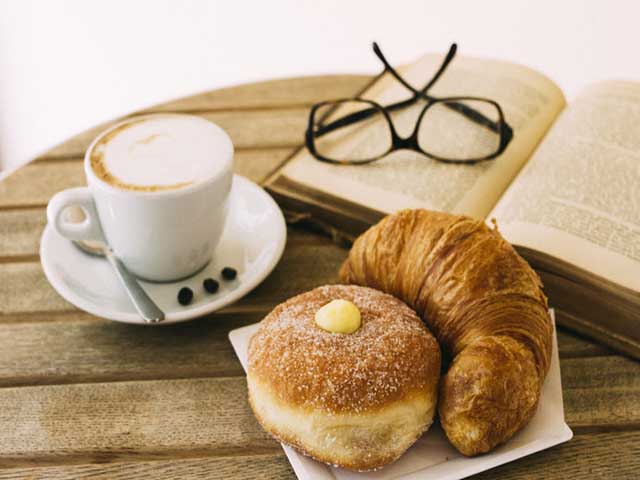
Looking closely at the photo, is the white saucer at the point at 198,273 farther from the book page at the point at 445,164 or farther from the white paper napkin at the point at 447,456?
the white paper napkin at the point at 447,456

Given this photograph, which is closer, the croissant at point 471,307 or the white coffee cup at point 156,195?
the croissant at point 471,307

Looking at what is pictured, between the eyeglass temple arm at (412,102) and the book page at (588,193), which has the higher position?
the book page at (588,193)

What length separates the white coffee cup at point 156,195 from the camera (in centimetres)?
85

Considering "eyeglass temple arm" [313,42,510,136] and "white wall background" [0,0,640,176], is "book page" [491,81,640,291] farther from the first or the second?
"white wall background" [0,0,640,176]

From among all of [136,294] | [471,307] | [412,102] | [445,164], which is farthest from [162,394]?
[412,102]

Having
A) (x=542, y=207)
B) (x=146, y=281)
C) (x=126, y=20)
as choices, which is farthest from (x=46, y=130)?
(x=542, y=207)

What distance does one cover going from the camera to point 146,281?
0.96m

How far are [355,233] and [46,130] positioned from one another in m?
2.22

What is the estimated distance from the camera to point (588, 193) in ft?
3.11

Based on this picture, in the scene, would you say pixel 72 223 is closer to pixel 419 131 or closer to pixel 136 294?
pixel 136 294

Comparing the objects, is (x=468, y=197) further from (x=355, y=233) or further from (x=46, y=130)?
(x=46, y=130)

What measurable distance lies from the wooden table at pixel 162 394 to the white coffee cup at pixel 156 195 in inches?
3.7

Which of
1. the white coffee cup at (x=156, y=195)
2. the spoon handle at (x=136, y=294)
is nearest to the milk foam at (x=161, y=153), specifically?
the white coffee cup at (x=156, y=195)

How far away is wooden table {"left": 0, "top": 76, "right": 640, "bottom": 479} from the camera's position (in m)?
0.72
